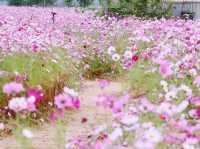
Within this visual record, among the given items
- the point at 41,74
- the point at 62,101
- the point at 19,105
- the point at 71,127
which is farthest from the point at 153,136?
the point at 41,74

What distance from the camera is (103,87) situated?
12.0ft

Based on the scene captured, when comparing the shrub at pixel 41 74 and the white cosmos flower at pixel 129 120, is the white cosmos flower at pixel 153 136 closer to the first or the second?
the white cosmos flower at pixel 129 120

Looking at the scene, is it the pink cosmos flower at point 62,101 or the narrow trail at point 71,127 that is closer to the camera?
the pink cosmos flower at point 62,101

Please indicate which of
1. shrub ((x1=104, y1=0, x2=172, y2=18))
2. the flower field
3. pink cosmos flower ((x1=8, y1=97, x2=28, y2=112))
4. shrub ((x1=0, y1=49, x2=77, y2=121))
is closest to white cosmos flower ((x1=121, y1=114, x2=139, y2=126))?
the flower field

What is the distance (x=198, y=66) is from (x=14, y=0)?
149 feet

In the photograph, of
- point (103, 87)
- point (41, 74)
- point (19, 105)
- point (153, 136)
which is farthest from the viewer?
point (41, 74)

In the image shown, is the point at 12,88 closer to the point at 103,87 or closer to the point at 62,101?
the point at 62,101

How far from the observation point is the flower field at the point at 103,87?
317cm

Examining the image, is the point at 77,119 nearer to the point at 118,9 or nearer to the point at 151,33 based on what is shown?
the point at 151,33

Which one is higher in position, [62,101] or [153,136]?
[62,101]

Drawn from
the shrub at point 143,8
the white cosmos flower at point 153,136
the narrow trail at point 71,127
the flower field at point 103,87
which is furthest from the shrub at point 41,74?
the shrub at point 143,8

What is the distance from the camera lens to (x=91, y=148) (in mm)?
3309

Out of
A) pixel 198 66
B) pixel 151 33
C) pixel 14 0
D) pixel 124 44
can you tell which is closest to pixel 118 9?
pixel 124 44

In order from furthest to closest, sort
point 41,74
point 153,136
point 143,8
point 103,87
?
point 143,8 < point 41,74 < point 103,87 < point 153,136
